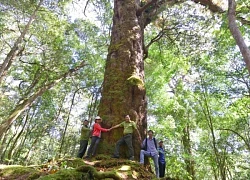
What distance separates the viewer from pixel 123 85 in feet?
22.0

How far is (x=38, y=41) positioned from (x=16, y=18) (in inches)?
102

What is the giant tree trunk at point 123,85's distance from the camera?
6.18 meters

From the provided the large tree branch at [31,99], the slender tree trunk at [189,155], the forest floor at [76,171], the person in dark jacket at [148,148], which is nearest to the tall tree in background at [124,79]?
the person in dark jacket at [148,148]

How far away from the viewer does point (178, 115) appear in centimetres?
1623

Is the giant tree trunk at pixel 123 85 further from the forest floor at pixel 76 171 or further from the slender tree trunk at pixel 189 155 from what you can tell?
the slender tree trunk at pixel 189 155

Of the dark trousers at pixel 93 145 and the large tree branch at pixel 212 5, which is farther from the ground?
the large tree branch at pixel 212 5

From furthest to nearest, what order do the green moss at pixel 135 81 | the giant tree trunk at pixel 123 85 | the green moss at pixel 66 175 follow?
the green moss at pixel 135 81 → the giant tree trunk at pixel 123 85 → the green moss at pixel 66 175

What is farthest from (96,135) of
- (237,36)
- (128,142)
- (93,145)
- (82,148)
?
(237,36)

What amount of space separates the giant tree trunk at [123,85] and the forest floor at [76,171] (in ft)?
3.03

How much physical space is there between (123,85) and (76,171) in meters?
3.46

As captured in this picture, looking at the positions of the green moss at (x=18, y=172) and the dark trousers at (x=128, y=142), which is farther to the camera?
the dark trousers at (x=128, y=142)

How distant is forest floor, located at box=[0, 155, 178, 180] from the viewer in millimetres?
3547

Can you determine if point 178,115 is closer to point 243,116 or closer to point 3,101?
point 243,116

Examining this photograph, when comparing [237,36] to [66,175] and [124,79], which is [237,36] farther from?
[66,175]
